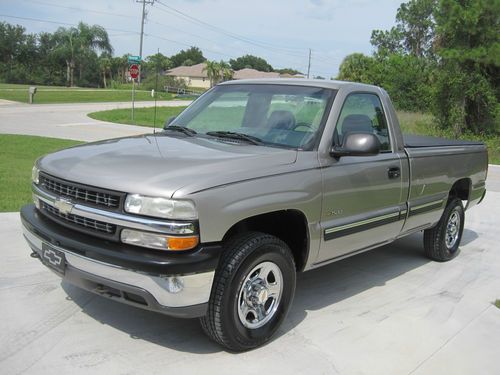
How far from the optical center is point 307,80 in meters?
4.84

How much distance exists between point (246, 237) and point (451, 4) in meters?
22.4

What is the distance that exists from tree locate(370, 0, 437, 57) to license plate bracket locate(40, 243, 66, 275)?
210 feet

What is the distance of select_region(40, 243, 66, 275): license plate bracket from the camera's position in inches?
138

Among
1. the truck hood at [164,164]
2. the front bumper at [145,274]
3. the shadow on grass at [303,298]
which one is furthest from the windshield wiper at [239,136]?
the shadow on grass at [303,298]

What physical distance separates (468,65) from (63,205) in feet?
75.7

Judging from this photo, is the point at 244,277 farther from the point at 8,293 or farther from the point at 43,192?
the point at 8,293

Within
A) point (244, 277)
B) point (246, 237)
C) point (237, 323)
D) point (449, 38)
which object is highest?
point (449, 38)

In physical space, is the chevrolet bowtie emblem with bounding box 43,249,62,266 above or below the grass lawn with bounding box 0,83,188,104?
below

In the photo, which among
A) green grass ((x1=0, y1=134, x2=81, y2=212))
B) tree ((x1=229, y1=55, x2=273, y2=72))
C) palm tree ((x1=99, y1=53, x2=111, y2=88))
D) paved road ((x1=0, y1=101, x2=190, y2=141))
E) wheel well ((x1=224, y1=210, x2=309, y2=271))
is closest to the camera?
wheel well ((x1=224, y1=210, x2=309, y2=271))

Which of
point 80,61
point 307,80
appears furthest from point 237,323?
point 80,61

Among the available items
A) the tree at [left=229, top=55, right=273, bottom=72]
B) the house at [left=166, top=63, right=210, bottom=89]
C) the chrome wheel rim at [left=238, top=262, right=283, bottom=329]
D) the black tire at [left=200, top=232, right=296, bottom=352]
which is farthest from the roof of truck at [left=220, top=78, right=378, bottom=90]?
the tree at [left=229, top=55, right=273, bottom=72]

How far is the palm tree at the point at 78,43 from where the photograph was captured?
269 ft

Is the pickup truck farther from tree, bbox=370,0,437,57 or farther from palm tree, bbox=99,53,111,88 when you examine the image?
palm tree, bbox=99,53,111,88

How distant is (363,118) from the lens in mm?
4797
